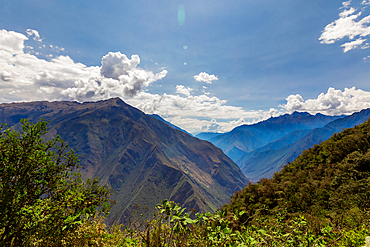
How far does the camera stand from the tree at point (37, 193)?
14.8 ft

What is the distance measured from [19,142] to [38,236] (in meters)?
3.92

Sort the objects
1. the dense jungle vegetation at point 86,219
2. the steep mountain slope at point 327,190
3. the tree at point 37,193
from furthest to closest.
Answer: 1. the steep mountain slope at point 327,190
2. the tree at point 37,193
3. the dense jungle vegetation at point 86,219

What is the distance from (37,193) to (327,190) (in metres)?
22.2

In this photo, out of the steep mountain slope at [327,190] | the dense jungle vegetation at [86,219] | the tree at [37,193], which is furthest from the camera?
the steep mountain slope at [327,190]

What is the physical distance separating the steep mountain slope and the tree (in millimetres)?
7768

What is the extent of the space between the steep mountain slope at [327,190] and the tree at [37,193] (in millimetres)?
7768

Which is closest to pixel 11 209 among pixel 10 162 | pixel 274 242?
pixel 10 162

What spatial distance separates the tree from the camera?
4523mm

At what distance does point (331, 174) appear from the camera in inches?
734

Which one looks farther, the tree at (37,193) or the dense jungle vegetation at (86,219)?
the tree at (37,193)

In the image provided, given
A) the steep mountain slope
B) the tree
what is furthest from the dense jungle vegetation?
the steep mountain slope

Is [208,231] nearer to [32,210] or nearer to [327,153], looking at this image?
[32,210]

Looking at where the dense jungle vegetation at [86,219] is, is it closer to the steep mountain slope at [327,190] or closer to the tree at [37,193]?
the tree at [37,193]

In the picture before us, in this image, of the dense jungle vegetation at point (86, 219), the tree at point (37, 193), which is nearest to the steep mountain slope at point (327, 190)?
the dense jungle vegetation at point (86, 219)
